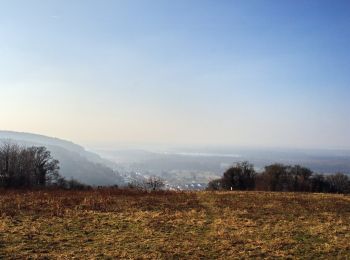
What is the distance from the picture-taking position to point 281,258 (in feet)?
47.7

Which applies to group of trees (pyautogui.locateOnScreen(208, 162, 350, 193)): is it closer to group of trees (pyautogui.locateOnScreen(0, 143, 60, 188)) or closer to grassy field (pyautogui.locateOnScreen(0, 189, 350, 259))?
group of trees (pyautogui.locateOnScreen(0, 143, 60, 188))

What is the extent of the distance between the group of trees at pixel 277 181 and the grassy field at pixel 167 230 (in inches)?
1875

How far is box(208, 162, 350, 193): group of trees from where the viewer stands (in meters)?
77.9

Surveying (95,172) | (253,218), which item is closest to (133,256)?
(253,218)

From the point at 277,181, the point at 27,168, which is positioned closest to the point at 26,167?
the point at 27,168

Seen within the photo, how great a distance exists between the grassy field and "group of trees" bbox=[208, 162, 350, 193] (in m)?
47.6

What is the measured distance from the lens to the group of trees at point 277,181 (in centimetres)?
7794

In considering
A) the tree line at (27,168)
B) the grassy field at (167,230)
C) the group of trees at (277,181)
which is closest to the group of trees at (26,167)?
the tree line at (27,168)

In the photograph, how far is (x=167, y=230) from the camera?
19.4 m

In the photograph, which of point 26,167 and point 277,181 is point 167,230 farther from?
point 277,181

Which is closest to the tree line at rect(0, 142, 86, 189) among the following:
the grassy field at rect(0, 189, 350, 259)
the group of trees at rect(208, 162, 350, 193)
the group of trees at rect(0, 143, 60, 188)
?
the group of trees at rect(0, 143, 60, 188)

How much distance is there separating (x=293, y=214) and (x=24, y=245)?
17.0 meters

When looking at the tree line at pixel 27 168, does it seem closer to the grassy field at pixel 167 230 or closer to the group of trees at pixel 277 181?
the group of trees at pixel 277 181

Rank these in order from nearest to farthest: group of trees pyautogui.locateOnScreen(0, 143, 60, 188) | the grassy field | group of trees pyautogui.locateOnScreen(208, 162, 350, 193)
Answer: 1. the grassy field
2. group of trees pyautogui.locateOnScreen(0, 143, 60, 188)
3. group of trees pyautogui.locateOnScreen(208, 162, 350, 193)
